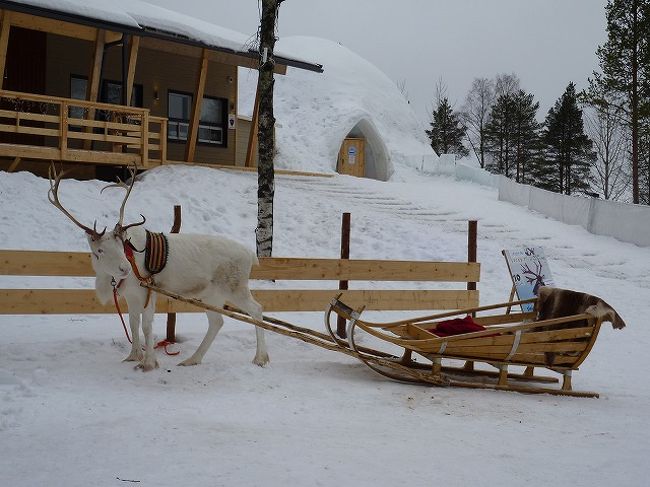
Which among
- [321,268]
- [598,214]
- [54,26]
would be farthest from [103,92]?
[598,214]

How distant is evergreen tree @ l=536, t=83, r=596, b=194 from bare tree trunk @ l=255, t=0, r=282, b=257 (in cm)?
2972

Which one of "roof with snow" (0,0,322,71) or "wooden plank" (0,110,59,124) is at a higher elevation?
"roof with snow" (0,0,322,71)

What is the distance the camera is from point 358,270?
815 cm

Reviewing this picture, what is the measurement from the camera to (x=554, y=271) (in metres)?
14.4

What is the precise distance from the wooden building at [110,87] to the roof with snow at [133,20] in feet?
0.08

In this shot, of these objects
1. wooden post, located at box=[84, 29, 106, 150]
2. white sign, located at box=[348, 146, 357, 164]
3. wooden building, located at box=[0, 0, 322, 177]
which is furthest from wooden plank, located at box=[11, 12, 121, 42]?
white sign, located at box=[348, 146, 357, 164]

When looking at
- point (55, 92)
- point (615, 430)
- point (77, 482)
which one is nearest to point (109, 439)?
point (77, 482)

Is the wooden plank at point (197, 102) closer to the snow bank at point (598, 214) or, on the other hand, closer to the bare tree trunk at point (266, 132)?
the bare tree trunk at point (266, 132)

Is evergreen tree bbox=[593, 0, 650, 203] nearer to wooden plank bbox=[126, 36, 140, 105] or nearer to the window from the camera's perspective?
the window

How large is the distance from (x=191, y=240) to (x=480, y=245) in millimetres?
10952

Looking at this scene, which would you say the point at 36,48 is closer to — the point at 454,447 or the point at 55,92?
the point at 55,92

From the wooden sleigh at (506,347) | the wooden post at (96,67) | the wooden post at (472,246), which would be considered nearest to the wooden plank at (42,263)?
the wooden sleigh at (506,347)

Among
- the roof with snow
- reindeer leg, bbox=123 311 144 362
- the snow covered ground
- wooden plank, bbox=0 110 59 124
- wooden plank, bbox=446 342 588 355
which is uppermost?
the roof with snow

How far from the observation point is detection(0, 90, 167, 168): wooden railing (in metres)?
13.4
